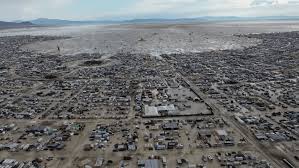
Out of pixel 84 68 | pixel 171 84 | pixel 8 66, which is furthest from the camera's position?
pixel 8 66

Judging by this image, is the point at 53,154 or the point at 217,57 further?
the point at 217,57

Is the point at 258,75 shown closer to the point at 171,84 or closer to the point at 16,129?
the point at 171,84

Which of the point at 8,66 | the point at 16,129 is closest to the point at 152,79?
the point at 16,129

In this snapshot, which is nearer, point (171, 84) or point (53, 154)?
point (53, 154)

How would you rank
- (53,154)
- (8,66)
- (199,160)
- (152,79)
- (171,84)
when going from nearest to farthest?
(199,160) → (53,154) → (171,84) → (152,79) → (8,66)

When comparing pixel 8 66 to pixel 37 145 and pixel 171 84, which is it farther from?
pixel 37 145

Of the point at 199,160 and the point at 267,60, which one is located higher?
the point at 267,60

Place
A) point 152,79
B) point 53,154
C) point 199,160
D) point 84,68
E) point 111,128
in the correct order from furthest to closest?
point 84,68, point 152,79, point 111,128, point 53,154, point 199,160

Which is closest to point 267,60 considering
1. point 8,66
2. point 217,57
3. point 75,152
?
point 217,57

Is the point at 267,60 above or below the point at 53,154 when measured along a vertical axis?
above
